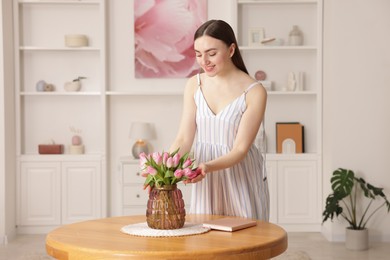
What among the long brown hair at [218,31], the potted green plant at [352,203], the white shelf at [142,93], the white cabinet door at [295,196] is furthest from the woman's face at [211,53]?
the white cabinet door at [295,196]

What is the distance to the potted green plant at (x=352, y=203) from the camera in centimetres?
553

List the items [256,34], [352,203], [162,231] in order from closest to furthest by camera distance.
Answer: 1. [162,231]
2. [352,203]
3. [256,34]

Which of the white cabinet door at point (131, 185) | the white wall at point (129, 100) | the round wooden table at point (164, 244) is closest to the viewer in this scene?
the round wooden table at point (164, 244)

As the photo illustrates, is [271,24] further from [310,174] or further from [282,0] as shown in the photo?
[310,174]

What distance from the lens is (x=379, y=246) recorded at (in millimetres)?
5656

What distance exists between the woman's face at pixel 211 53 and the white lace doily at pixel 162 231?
0.65 metres

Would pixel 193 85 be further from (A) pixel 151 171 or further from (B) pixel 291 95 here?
(B) pixel 291 95

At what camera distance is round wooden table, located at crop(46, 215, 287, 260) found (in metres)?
2.16

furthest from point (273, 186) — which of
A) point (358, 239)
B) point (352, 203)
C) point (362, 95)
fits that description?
point (362, 95)

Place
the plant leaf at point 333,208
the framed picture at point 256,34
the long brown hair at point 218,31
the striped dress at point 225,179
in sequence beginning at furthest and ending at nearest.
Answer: the framed picture at point 256,34, the plant leaf at point 333,208, the striped dress at point 225,179, the long brown hair at point 218,31

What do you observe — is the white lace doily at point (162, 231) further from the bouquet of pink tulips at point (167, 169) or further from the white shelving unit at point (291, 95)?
the white shelving unit at point (291, 95)

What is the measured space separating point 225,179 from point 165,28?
3.66 metres

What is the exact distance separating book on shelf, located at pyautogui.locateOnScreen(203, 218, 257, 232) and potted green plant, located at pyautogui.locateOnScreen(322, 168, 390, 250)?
2960 millimetres

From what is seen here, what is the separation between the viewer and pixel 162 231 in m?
Answer: 2.50
